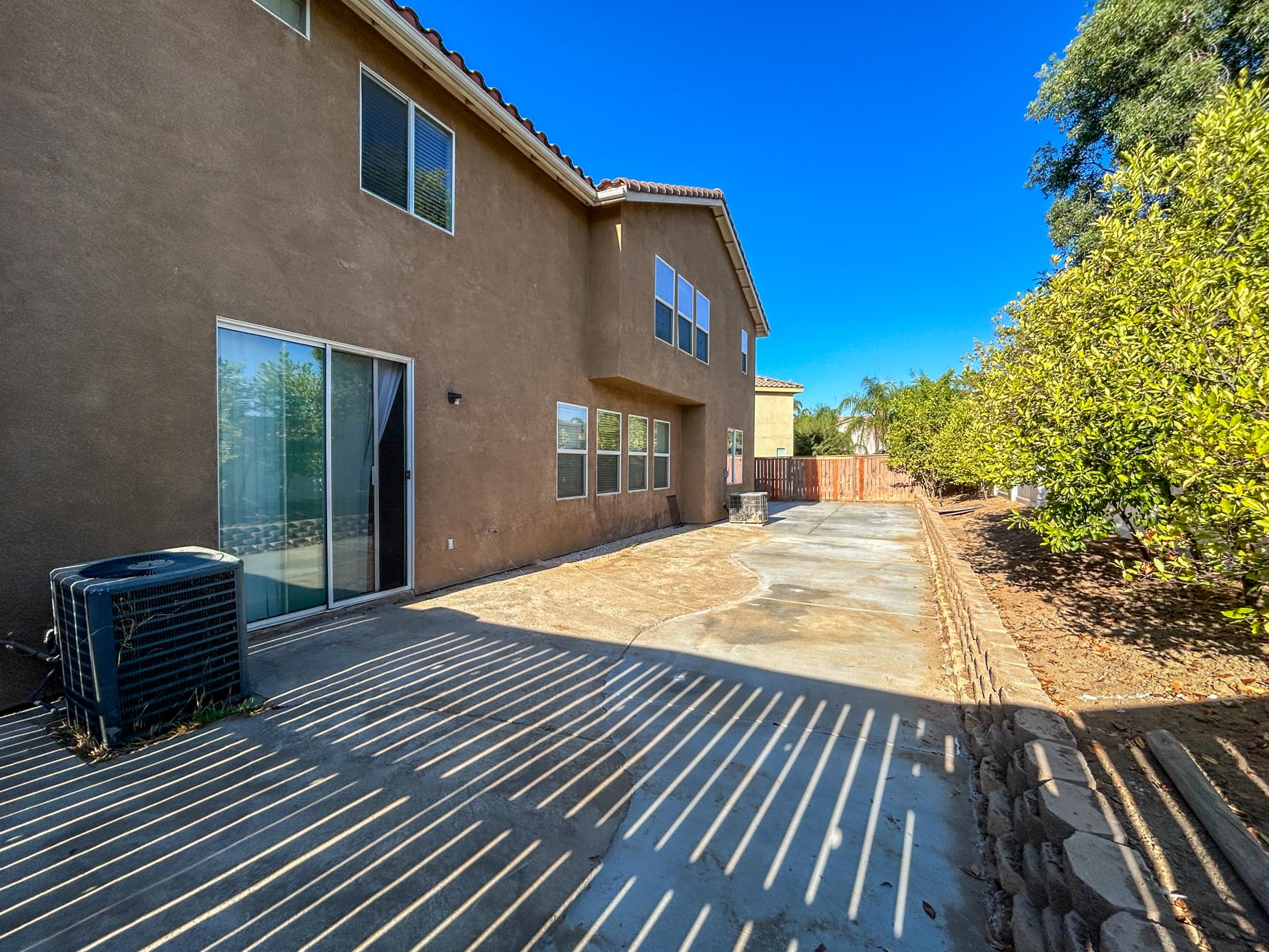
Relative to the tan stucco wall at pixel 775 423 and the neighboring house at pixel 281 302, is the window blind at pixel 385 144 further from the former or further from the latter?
the tan stucco wall at pixel 775 423

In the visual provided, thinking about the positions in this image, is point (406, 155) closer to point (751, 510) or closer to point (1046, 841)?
point (1046, 841)

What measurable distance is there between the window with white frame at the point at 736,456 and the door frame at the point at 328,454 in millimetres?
10445

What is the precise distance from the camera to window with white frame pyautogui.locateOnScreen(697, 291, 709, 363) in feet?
41.1

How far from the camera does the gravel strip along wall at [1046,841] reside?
1.47m

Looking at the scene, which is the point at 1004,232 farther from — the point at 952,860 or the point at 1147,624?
the point at 952,860

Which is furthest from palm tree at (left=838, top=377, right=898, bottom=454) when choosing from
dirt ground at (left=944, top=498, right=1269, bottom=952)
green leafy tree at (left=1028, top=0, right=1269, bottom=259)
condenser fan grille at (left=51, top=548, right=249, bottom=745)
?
condenser fan grille at (left=51, top=548, right=249, bottom=745)

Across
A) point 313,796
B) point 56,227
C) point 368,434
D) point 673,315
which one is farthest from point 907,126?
point 313,796

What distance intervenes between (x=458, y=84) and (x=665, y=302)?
5.54 metres

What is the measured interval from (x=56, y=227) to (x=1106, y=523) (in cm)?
765

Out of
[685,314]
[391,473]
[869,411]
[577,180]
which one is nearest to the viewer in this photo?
[391,473]

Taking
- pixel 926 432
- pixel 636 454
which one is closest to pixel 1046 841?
pixel 636 454

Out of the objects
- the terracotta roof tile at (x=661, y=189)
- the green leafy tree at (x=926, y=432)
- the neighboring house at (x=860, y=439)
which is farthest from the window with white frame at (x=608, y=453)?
the neighboring house at (x=860, y=439)

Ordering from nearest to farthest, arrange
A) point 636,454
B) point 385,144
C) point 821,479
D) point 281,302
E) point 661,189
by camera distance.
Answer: point 281,302, point 385,144, point 661,189, point 636,454, point 821,479

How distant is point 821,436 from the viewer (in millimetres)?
33344
